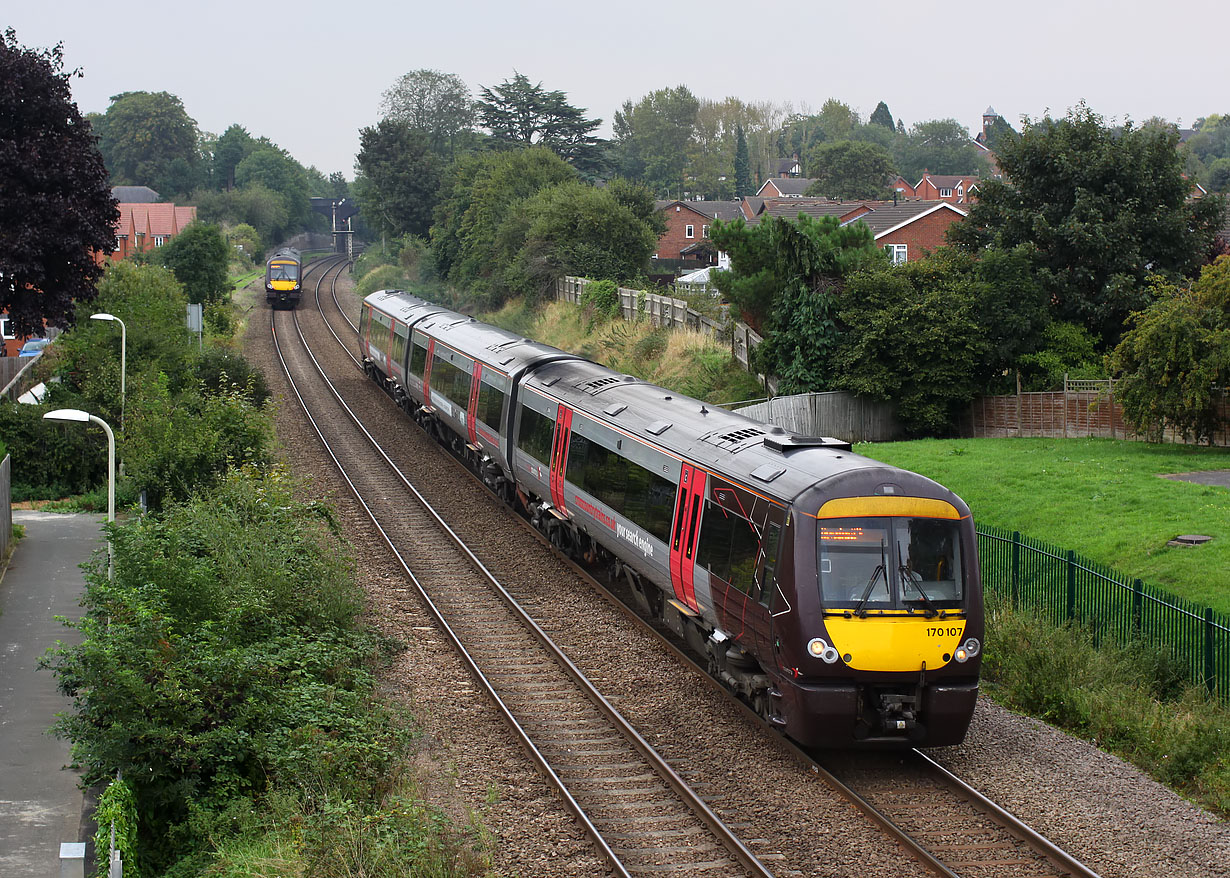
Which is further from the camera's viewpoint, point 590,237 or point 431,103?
point 431,103

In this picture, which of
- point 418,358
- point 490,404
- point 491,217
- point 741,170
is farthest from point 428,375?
point 741,170

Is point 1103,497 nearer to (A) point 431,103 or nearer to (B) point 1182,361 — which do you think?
(B) point 1182,361

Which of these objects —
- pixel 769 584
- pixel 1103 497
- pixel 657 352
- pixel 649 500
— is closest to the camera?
pixel 769 584

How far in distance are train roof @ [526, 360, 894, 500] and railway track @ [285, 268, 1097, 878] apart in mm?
2651

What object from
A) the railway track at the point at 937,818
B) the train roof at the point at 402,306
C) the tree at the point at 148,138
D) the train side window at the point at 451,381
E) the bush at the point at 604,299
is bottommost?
the railway track at the point at 937,818

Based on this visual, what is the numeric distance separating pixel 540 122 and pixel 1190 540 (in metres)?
68.0

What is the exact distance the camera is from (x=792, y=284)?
30594mm

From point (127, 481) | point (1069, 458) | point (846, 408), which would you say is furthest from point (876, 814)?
point (846, 408)

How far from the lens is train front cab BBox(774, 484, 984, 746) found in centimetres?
1034

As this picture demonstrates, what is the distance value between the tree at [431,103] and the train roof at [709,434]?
87549 mm

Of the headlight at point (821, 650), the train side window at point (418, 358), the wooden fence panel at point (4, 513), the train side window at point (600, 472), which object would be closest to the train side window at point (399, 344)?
the train side window at point (418, 358)

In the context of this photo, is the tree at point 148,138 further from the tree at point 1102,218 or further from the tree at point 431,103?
the tree at point 1102,218

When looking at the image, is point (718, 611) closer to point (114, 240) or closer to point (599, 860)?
point (599, 860)

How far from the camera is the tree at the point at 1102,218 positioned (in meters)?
32.1
